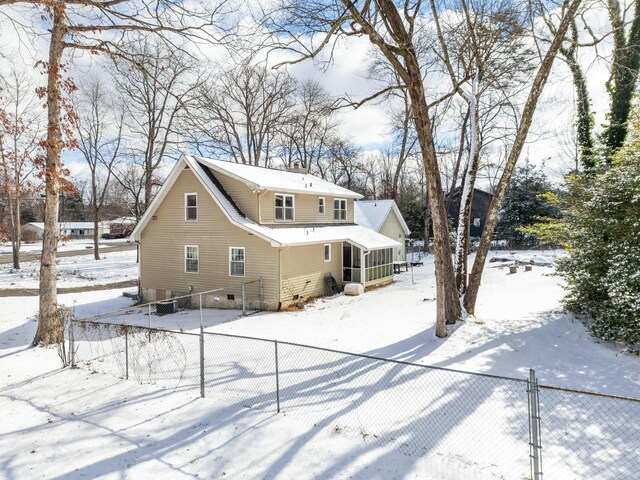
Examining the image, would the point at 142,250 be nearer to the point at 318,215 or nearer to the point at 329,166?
the point at 318,215

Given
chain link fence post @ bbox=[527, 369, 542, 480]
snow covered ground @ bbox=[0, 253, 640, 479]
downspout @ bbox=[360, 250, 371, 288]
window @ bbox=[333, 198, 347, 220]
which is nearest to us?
chain link fence post @ bbox=[527, 369, 542, 480]

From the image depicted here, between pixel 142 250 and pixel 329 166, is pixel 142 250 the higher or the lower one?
the lower one

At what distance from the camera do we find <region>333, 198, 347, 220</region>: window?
75.4 ft

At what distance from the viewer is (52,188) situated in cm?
1016

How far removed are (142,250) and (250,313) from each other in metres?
7.42

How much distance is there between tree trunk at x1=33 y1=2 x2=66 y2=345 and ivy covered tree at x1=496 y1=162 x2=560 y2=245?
36319mm

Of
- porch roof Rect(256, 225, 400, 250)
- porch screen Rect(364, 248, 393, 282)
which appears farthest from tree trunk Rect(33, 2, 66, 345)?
porch screen Rect(364, 248, 393, 282)

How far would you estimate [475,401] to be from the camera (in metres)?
6.42

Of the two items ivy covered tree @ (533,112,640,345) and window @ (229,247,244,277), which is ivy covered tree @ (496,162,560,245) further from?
window @ (229,247,244,277)

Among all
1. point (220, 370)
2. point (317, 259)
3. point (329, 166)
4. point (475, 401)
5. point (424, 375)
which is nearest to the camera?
point (475, 401)

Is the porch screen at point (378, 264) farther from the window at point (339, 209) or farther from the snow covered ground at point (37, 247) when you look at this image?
the snow covered ground at point (37, 247)

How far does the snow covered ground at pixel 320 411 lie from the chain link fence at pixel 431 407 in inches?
1.3

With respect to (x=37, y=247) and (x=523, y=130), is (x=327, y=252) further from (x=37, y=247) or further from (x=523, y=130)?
(x=37, y=247)

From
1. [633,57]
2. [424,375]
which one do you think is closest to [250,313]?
[424,375]
